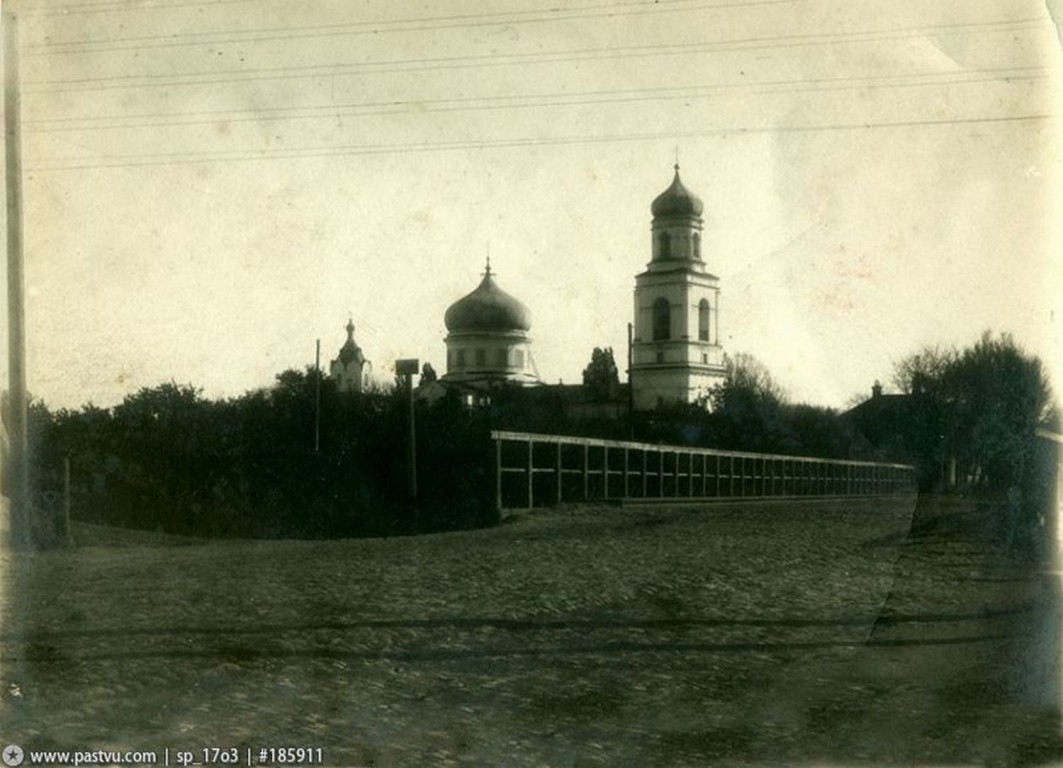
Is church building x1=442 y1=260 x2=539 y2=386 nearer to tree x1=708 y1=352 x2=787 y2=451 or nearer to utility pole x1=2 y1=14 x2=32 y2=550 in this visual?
tree x1=708 y1=352 x2=787 y2=451

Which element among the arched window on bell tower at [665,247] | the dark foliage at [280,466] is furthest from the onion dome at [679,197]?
the dark foliage at [280,466]

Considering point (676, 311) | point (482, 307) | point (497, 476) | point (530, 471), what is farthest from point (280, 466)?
point (676, 311)

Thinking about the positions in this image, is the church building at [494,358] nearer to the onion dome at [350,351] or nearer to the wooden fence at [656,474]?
the wooden fence at [656,474]

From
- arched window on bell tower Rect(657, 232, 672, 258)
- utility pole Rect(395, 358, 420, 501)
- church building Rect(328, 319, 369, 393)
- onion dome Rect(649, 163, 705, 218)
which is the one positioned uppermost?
arched window on bell tower Rect(657, 232, 672, 258)

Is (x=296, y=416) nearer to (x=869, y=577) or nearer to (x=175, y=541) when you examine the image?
(x=175, y=541)

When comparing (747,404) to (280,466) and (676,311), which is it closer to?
(676,311)

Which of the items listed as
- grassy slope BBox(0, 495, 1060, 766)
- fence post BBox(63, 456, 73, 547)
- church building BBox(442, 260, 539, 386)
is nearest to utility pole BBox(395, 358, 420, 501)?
fence post BBox(63, 456, 73, 547)
